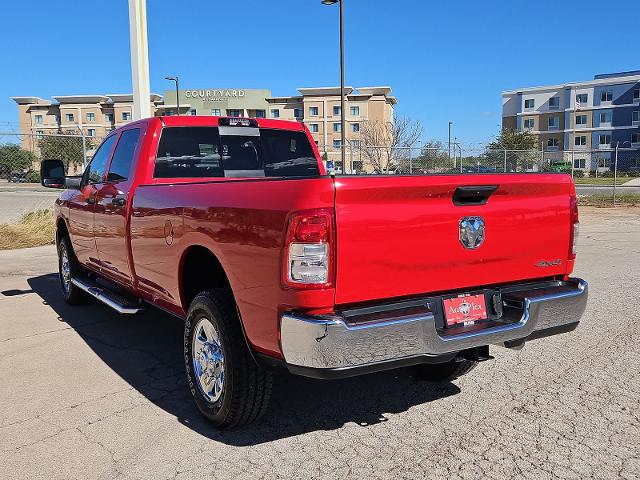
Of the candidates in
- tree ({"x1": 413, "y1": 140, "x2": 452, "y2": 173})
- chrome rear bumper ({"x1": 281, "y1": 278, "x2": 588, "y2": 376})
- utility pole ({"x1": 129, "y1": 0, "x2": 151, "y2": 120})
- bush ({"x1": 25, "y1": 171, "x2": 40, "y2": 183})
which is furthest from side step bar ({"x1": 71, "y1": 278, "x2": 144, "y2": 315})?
bush ({"x1": 25, "y1": 171, "x2": 40, "y2": 183})

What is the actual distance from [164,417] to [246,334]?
105 centimetres

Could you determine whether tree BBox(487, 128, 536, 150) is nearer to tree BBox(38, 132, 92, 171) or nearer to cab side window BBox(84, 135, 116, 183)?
tree BBox(38, 132, 92, 171)

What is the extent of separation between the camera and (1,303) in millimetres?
7086

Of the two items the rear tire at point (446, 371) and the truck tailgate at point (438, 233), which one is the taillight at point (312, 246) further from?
the rear tire at point (446, 371)

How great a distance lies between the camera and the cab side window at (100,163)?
568 centimetres

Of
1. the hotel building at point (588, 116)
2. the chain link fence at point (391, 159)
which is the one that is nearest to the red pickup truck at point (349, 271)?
the chain link fence at point (391, 159)

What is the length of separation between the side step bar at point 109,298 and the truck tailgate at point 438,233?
2417 mm

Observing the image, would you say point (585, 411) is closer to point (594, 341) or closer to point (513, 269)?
point (513, 269)

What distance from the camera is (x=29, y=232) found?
518 inches

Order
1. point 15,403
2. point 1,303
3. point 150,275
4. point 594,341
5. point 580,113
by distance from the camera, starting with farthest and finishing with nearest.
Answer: point 580,113
point 1,303
point 594,341
point 150,275
point 15,403

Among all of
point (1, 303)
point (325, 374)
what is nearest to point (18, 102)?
point (1, 303)

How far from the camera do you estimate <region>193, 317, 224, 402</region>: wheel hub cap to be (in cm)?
343

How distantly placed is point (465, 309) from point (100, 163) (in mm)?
4277

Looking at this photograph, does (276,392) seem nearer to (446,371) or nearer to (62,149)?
(446,371)
